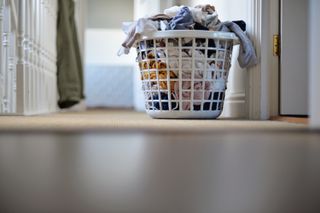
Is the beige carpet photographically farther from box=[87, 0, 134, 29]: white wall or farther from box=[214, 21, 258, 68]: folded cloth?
box=[87, 0, 134, 29]: white wall

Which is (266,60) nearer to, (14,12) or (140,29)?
(140,29)

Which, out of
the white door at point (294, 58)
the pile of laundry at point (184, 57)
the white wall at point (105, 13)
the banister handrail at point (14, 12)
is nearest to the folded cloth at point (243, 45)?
the pile of laundry at point (184, 57)

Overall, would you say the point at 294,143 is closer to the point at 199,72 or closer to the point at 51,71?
the point at 199,72

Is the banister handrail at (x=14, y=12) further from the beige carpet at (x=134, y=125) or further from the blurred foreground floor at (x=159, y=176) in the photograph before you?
the blurred foreground floor at (x=159, y=176)

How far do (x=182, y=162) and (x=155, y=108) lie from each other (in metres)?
1.16

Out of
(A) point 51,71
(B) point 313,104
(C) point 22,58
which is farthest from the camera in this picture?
(A) point 51,71

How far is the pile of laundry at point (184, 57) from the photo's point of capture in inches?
66.1

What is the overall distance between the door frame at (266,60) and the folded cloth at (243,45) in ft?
0.12

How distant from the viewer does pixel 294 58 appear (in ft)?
5.77

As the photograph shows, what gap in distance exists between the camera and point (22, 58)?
78.9 inches

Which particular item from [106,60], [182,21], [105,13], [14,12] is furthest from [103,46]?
[182,21]

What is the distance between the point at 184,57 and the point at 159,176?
113cm

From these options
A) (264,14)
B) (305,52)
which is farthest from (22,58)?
(305,52)

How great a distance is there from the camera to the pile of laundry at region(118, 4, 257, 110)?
1.68 meters
